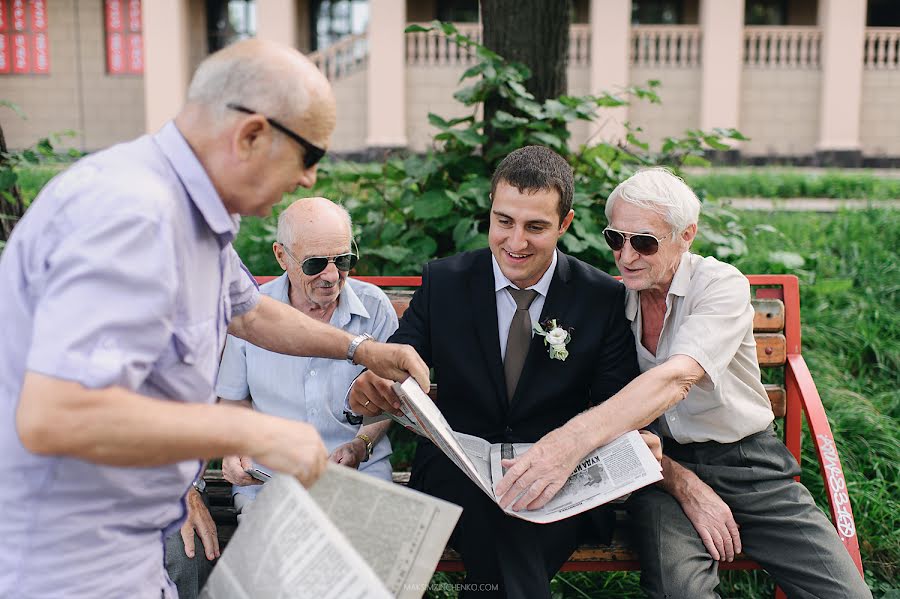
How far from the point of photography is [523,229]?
9.87 ft

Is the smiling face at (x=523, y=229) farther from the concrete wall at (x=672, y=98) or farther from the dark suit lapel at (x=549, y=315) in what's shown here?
the concrete wall at (x=672, y=98)

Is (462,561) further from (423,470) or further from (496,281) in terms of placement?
(496,281)

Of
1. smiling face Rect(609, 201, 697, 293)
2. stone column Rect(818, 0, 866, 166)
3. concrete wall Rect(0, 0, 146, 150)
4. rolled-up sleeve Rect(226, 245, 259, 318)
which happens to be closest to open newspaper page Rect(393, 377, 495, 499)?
rolled-up sleeve Rect(226, 245, 259, 318)

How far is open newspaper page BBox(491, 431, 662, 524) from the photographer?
96.4 inches

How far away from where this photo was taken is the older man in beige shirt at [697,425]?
9.21 ft

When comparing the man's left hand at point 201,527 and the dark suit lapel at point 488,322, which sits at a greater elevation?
the dark suit lapel at point 488,322

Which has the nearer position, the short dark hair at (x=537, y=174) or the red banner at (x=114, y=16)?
the short dark hair at (x=537, y=174)

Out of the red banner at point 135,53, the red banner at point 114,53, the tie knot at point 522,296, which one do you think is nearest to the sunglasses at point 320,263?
the tie knot at point 522,296

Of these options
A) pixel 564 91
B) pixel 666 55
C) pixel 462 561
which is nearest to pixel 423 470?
pixel 462 561

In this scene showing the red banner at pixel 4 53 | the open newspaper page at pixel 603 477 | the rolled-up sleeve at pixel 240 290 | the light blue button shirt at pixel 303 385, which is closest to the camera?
the rolled-up sleeve at pixel 240 290

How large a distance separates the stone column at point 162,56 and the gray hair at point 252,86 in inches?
646

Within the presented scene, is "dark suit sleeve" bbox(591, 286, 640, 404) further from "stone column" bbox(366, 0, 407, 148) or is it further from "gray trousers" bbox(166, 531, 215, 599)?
"stone column" bbox(366, 0, 407, 148)

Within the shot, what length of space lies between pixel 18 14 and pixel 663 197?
19292mm

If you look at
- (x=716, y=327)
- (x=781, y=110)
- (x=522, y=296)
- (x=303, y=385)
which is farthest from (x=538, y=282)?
(x=781, y=110)
